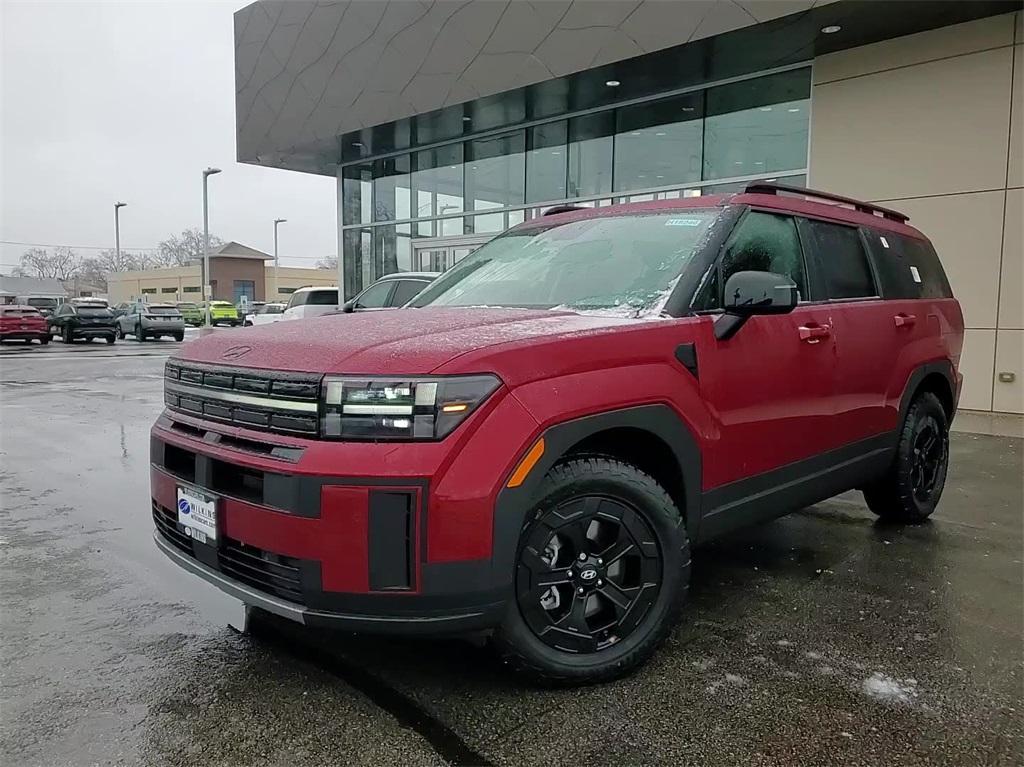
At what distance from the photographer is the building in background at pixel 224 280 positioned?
74.6 meters

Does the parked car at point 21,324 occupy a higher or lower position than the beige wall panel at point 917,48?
lower

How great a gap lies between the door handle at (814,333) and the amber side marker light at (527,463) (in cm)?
170

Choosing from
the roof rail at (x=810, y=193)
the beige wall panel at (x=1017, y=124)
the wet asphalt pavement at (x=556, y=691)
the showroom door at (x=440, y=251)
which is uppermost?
the beige wall panel at (x=1017, y=124)

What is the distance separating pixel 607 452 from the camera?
2.91 metres

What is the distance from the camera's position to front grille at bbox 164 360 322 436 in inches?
97.9

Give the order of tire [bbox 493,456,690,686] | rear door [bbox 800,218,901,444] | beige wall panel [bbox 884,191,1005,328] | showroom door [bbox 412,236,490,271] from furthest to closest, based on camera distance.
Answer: showroom door [bbox 412,236,490,271] < beige wall panel [bbox 884,191,1005,328] < rear door [bbox 800,218,901,444] < tire [bbox 493,456,690,686]

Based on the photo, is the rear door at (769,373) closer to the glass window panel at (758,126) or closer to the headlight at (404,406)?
the headlight at (404,406)

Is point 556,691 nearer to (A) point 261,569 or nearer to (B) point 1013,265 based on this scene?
(A) point 261,569

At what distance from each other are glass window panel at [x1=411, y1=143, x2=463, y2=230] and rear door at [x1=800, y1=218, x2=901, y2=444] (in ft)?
43.4

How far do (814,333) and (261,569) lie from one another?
267 centimetres

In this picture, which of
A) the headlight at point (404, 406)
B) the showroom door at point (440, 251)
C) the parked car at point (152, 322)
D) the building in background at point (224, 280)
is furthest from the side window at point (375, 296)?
the building in background at point (224, 280)

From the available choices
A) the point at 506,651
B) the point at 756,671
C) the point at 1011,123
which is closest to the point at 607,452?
the point at 506,651

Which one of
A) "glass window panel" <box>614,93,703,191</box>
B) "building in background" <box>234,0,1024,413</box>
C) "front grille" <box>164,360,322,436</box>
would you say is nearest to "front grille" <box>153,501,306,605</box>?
"front grille" <box>164,360,322,436</box>

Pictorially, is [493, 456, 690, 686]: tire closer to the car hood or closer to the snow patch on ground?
the car hood
